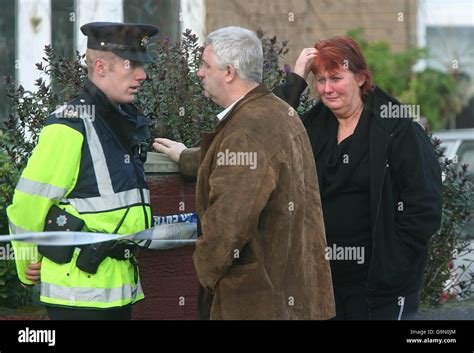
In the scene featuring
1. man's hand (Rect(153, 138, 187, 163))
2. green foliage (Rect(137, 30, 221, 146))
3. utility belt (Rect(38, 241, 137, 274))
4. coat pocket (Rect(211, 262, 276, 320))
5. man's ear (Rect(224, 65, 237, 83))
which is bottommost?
coat pocket (Rect(211, 262, 276, 320))

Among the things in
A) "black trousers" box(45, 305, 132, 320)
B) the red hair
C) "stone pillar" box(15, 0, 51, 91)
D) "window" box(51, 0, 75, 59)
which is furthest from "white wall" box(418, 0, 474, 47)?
"black trousers" box(45, 305, 132, 320)

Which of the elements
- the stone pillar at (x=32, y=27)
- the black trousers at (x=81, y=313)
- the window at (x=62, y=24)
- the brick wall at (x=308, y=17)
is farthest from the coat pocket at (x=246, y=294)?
the brick wall at (x=308, y=17)

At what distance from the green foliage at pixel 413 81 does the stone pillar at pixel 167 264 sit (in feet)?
22.5

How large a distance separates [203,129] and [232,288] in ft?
6.08

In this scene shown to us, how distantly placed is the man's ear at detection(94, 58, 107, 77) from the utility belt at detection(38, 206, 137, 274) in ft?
1.93

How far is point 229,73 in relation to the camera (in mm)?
4324

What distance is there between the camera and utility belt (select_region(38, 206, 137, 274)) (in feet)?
14.5

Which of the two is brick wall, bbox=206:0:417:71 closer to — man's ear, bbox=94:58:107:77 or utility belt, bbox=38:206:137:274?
man's ear, bbox=94:58:107:77

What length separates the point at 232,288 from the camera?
14.1 ft

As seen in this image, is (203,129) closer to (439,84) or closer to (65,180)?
(65,180)

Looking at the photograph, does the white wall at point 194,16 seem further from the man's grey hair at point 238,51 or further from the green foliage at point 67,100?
the man's grey hair at point 238,51

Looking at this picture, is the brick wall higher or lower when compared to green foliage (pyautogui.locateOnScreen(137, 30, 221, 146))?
higher

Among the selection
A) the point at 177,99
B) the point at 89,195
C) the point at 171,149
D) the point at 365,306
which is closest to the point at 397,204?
the point at 365,306
